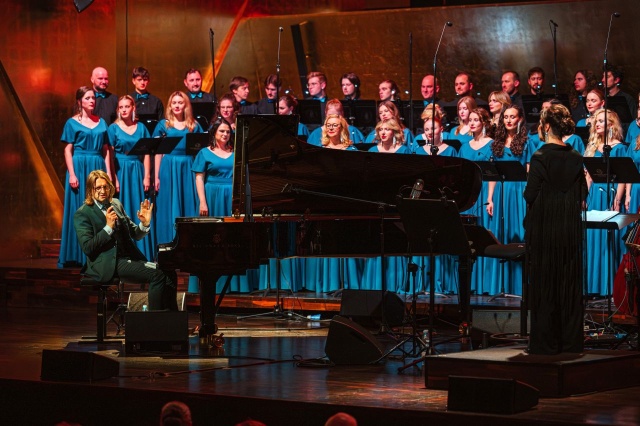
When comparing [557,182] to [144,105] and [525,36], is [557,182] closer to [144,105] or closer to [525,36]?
[144,105]

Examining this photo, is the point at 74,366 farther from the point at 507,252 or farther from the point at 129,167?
the point at 129,167

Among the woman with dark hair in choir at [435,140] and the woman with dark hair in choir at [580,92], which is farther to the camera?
the woman with dark hair in choir at [580,92]

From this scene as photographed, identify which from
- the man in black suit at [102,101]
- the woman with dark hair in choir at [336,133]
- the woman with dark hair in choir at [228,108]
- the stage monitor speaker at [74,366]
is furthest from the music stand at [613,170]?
the man in black suit at [102,101]

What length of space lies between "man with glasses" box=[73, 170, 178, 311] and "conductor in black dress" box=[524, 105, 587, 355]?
8.60 feet

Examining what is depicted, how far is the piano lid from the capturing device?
24.2 ft

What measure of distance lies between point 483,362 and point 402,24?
8061 mm

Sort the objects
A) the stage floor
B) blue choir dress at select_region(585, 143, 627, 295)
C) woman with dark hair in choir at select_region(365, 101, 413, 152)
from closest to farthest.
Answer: the stage floor → blue choir dress at select_region(585, 143, 627, 295) → woman with dark hair in choir at select_region(365, 101, 413, 152)

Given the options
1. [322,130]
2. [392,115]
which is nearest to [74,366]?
[322,130]

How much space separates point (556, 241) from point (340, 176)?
2.29m

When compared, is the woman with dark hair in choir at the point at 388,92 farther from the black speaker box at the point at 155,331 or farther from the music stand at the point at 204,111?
the black speaker box at the point at 155,331

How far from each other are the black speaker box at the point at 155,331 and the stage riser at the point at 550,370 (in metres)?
1.77

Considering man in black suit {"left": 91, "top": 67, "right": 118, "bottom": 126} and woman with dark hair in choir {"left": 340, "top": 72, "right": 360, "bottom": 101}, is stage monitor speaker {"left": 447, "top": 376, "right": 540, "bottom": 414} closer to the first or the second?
woman with dark hair in choir {"left": 340, "top": 72, "right": 360, "bottom": 101}

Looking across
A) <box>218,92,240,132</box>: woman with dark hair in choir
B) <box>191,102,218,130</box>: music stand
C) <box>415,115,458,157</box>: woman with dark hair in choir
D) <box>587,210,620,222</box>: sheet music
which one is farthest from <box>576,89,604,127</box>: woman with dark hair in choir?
<box>191,102,218,130</box>: music stand

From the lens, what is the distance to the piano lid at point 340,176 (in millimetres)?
7383
